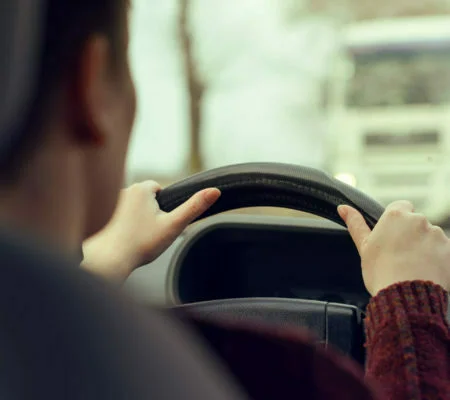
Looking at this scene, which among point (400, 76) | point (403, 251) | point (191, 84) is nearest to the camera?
point (403, 251)

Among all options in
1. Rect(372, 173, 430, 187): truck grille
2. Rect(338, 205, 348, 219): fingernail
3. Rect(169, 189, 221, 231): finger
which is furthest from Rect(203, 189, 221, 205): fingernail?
Rect(372, 173, 430, 187): truck grille

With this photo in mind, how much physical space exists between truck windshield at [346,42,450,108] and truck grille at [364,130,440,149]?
268 mm

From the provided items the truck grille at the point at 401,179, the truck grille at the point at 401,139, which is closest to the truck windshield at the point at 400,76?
the truck grille at the point at 401,139

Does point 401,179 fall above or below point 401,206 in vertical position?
below

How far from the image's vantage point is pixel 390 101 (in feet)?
24.7

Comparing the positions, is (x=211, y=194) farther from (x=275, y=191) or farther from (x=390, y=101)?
(x=390, y=101)

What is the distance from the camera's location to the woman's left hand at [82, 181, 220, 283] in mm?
1317

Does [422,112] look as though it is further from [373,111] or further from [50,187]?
[50,187]

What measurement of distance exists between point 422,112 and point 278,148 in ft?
4.17

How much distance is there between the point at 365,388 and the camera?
0.68 metres

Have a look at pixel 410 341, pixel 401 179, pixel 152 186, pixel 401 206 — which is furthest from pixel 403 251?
pixel 401 179

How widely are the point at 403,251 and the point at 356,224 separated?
0.35 ft

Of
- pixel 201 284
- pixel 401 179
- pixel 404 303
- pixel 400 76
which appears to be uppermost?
pixel 400 76

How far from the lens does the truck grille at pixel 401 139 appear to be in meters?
7.06
